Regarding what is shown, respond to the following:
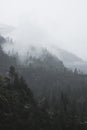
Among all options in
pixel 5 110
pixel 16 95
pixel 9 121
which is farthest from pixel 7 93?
pixel 9 121

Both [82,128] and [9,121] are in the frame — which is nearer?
[9,121]

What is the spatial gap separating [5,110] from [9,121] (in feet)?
26.7

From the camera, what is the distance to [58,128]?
112 metres

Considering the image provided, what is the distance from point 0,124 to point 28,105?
2851cm

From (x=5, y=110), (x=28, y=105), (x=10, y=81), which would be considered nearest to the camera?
(x=5, y=110)

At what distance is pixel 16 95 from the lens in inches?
5054

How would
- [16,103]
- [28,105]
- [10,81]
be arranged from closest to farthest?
[16,103], [28,105], [10,81]

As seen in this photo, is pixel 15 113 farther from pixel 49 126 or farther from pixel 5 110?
pixel 49 126

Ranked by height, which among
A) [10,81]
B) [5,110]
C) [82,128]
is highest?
[10,81]

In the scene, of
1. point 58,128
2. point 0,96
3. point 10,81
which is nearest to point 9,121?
point 0,96

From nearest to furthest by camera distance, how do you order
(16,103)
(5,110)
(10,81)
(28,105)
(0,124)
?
(0,124) < (5,110) < (16,103) < (28,105) < (10,81)

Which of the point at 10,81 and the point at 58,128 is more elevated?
the point at 10,81

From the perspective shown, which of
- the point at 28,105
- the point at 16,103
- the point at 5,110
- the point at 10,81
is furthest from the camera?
the point at 10,81

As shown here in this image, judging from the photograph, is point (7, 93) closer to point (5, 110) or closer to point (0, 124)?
point (5, 110)
